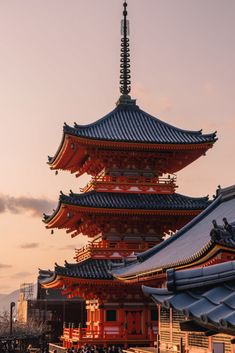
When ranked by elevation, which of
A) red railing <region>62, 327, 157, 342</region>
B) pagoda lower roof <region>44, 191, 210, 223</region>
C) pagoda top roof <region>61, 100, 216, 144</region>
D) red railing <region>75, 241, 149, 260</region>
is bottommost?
red railing <region>62, 327, 157, 342</region>

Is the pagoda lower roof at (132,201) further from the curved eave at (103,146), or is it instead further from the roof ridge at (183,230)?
the roof ridge at (183,230)

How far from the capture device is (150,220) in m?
45.6

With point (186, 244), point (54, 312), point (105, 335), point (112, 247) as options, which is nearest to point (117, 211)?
point (112, 247)

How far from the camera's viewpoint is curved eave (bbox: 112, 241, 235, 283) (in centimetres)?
2065

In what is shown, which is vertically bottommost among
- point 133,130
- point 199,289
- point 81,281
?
point 199,289

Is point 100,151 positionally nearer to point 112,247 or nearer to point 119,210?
point 119,210

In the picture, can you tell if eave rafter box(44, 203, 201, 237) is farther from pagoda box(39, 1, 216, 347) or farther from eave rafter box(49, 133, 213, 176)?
eave rafter box(49, 133, 213, 176)

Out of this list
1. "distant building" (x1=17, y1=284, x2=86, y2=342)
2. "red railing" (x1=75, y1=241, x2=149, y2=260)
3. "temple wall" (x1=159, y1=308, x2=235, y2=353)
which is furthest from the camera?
"distant building" (x1=17, y1=284, x2=86, y2=342)

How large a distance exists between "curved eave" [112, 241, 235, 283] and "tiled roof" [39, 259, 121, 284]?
461cm

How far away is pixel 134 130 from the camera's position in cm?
4897

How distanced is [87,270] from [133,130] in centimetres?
1228

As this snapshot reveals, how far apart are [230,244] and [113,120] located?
3215cm

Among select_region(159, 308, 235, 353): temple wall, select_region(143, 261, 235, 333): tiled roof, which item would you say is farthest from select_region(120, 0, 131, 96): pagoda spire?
select_region(143, 261, 235, 333): tiled roof

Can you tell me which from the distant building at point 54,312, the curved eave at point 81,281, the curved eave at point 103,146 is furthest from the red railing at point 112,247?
the distant building at point 54,312
